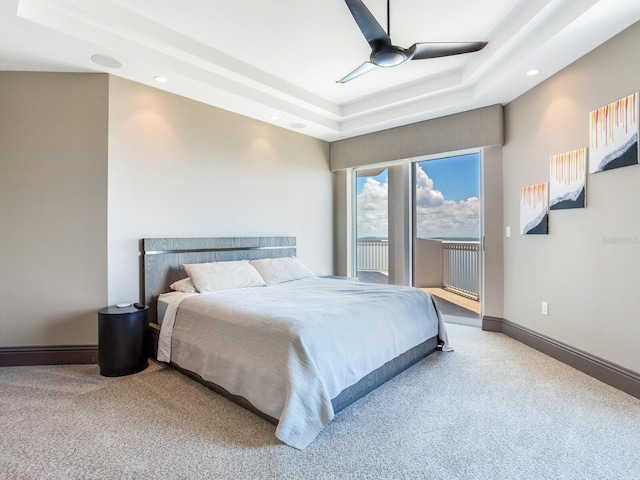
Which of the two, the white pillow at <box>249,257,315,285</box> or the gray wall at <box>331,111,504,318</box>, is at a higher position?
the gray wall at <box>331,111,504,318</box>

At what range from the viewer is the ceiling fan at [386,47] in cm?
216

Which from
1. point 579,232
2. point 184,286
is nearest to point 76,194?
point 184,286

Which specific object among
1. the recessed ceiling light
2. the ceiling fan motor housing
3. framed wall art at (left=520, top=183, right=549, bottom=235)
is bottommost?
framed wall art at (left=520, top=183, right=549, bottom=235)

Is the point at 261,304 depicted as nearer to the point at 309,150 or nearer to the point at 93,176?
the point at 93,176

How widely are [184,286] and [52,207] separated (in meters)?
1.39

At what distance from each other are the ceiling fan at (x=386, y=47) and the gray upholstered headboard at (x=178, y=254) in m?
2.48

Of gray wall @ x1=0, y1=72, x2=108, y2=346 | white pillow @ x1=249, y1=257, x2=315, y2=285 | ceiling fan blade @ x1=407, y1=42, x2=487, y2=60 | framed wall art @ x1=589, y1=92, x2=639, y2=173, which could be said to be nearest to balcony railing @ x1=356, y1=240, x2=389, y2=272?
white pillow @ x1=249, y1=257, x2=315, y2=285

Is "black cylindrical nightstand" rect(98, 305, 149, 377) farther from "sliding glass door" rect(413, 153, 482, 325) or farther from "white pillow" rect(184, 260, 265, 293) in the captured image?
"sliding glass door" rect(413, 153, 482, 325)

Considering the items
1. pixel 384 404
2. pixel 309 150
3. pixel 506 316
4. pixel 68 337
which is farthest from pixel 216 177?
pixel 506 316

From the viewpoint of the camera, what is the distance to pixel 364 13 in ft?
6.95

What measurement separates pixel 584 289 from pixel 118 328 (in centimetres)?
407

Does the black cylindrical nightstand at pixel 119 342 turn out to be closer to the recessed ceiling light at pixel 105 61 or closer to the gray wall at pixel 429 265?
the recessed ceiling light at pixel 105 61

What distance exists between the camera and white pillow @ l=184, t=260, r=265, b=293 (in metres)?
3.32

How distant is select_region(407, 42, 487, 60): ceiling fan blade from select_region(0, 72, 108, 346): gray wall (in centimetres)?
286
